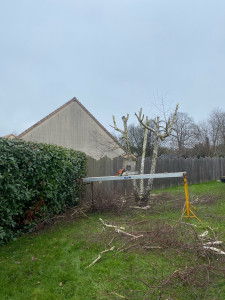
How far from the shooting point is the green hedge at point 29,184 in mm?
4000

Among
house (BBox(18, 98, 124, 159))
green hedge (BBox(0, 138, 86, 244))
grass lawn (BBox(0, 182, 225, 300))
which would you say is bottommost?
grass lawn (BBox(0, 182, 225, 300))

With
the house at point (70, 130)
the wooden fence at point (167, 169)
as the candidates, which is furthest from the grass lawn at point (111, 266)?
the house at point (70, 130)

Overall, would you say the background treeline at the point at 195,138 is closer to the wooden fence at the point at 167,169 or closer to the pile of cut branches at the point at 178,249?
the wooden fence at the point at 167,169

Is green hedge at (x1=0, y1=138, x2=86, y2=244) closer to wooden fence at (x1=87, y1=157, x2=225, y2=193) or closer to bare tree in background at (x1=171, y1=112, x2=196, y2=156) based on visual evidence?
wooden fence at (x1=87, y1=157, x2=225, y2=193)

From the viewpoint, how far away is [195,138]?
95.9 feet

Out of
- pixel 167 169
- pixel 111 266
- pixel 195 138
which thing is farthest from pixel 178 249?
pixel 195 138

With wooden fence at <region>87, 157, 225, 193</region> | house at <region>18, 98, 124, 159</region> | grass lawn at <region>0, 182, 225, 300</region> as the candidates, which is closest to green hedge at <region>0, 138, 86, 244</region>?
grass lawn at <region>0, 182, 225, 300</region>

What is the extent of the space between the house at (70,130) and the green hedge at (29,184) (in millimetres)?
9096

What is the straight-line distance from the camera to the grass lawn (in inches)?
101

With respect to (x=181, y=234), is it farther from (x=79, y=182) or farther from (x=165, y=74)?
(x=165, y=74)

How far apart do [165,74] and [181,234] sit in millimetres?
9199

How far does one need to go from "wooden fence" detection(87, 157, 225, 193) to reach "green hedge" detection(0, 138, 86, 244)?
7.04 feet

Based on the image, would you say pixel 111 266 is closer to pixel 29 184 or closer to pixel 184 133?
pixel 29 184

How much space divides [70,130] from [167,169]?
24.8 feet
